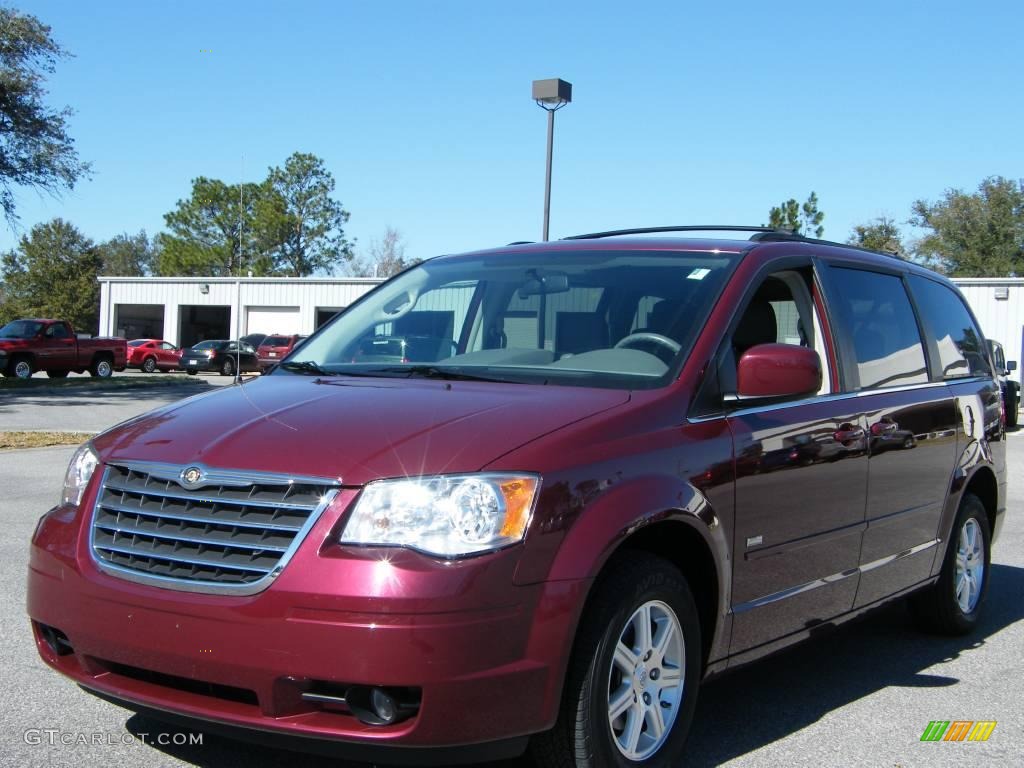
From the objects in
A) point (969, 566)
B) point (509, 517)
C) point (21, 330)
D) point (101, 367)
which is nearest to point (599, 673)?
point (509, 517)

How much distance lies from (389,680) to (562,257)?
2.40 meters

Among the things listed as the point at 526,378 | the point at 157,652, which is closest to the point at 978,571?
the point at 526,378

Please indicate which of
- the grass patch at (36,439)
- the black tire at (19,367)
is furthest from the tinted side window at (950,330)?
the black tire at (19,367)

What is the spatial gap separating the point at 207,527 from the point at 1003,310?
37.1 m

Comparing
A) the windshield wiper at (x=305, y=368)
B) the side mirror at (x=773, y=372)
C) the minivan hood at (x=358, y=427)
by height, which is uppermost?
the side mirror at (x=773, y=372)

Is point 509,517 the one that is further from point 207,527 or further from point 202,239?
point 202,239

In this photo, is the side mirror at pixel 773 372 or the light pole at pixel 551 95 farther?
the light pole at pixel 551 95

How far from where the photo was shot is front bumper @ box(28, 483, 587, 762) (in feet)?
9.42

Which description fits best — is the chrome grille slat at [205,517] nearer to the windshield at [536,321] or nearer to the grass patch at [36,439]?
the windshield at [536,321]

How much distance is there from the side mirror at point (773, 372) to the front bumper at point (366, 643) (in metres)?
1.19

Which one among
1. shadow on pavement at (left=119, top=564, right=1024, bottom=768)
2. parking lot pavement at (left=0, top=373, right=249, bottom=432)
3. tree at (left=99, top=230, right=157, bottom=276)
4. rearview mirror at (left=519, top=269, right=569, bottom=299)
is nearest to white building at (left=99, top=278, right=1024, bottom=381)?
parking lot pavement at (left=0, top=373, right=249, bottom=432)

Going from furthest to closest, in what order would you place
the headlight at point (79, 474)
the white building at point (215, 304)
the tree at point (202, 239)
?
1. the tree at point (202, 239)
2. the white building at point (215, 304)
3. the headlight at point (79, 474)

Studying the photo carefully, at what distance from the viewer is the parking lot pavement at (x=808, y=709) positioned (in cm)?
379

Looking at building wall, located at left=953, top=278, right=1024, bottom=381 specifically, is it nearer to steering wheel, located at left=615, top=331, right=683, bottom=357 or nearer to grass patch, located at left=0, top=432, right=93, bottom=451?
grass patch, located at left=0, top=432, right=93, bottom=451
